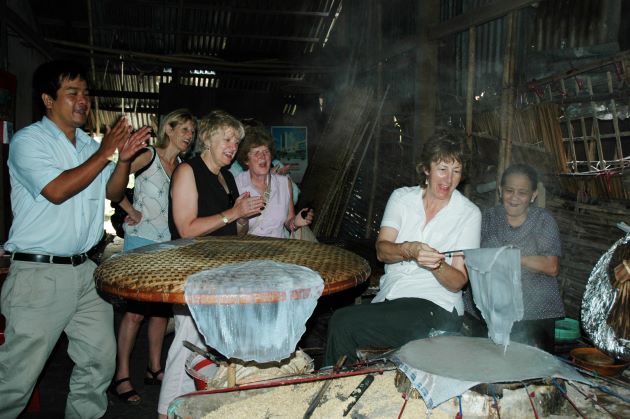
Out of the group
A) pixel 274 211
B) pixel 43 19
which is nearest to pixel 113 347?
pixel 274 211

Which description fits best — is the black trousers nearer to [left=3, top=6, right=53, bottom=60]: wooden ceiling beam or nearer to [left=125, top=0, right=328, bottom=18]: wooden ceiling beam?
[left=3, top=6, right=53, bottom=60]: wooden ceiling beam

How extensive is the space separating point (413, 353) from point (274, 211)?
6.95 feet

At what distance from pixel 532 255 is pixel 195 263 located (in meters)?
2.39

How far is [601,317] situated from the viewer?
2.84m

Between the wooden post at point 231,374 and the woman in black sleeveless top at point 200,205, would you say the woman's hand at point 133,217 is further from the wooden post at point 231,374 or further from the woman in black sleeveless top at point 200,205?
the wooden post at point 231,374

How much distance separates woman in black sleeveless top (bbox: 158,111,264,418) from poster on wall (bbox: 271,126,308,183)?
638 cm

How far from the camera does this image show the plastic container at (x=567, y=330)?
404cm

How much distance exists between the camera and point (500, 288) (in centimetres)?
254

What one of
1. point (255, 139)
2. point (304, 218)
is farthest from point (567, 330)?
point (255, 139)

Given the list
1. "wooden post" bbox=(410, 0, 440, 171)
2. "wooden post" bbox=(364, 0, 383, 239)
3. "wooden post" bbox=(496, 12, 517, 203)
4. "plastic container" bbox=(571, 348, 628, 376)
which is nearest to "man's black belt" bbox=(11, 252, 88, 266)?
"plastic container" bbox=(571, 348, 628, 376)

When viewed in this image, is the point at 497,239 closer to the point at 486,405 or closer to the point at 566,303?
the point at 566,303

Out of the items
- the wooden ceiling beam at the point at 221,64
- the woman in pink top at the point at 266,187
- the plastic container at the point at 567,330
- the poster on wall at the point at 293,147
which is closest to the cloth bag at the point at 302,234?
the woman in pink top at the point at 266,187

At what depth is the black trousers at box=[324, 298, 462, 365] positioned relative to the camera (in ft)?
10.7

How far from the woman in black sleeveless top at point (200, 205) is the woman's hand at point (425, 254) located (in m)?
0.94
